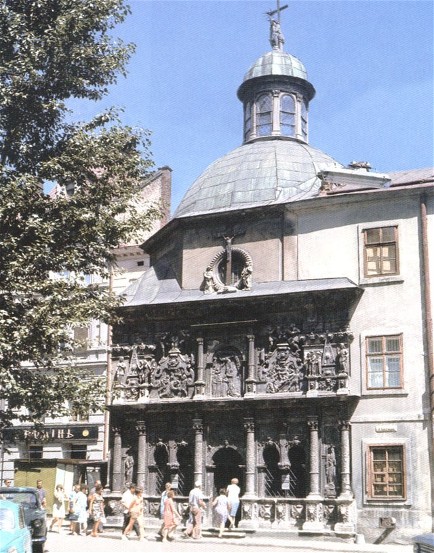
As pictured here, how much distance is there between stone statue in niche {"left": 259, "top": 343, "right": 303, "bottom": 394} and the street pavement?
15.1ft

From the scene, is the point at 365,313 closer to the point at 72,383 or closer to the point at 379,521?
the point at 379,521

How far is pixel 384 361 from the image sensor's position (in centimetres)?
2825

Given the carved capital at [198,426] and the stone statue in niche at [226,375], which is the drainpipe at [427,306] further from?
the carved capital at [198,426]

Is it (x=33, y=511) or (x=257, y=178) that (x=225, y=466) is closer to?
(x=33, y=511)

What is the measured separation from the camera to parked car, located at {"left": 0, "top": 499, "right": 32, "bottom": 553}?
15602 mm

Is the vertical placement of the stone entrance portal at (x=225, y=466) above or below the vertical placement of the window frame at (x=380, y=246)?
below

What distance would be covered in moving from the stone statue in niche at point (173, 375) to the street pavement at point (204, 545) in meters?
4.94

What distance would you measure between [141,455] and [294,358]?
A: 244 inches

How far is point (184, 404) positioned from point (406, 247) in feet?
29.1

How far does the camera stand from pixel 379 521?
27125 millimetres

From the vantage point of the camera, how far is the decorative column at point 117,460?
3088 cm

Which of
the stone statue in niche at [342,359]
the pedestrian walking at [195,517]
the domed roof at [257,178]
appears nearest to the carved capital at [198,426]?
the pedestrian walking at [195,517]

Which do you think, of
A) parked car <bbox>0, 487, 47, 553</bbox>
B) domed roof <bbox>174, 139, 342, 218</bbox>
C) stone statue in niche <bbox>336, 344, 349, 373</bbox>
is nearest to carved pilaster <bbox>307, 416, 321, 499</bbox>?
stone statue in niche <bbox>336, 344, 349, 373</bbox>

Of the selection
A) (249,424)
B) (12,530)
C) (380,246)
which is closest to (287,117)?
(380,246)
